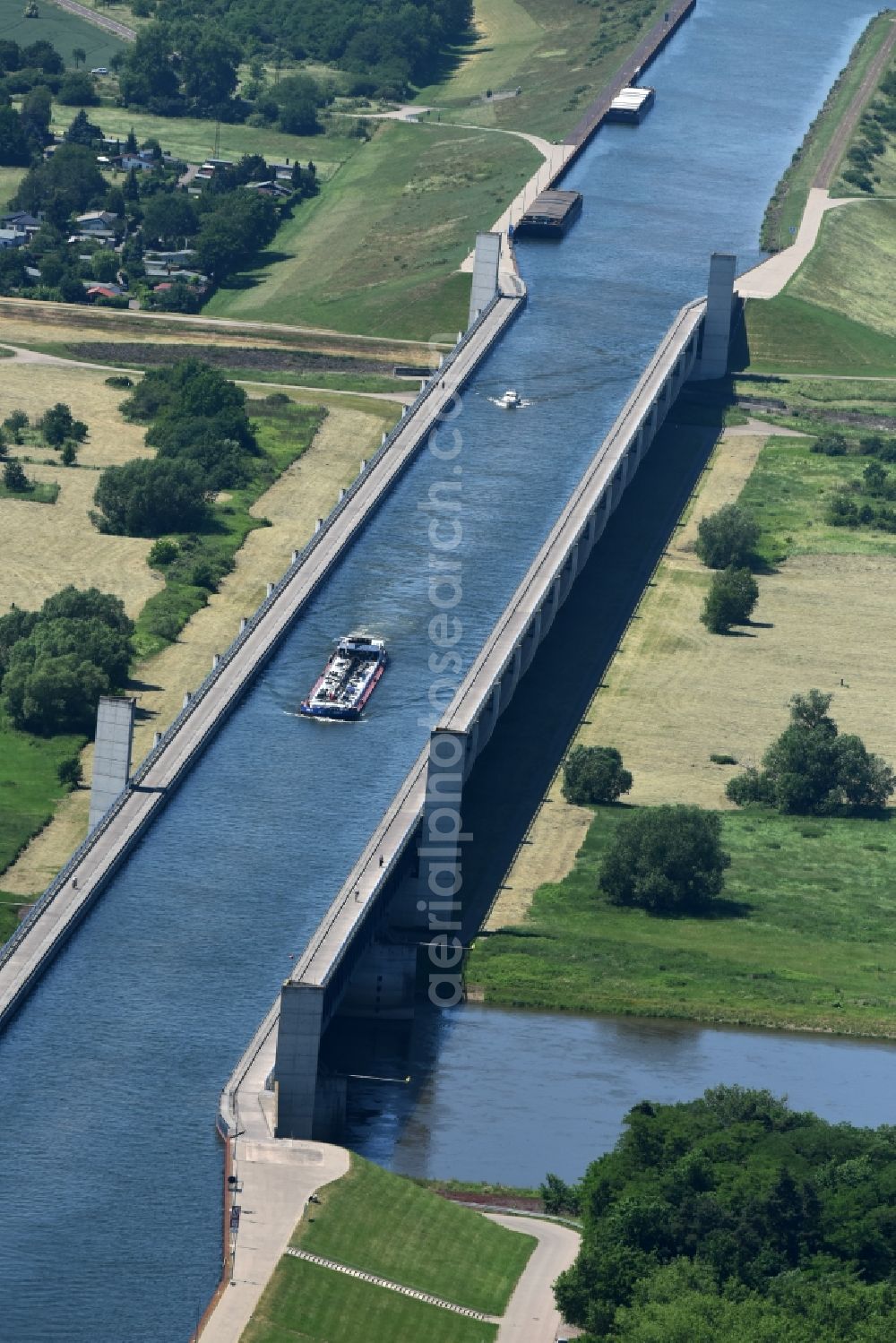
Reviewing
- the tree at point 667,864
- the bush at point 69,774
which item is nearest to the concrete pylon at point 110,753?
the bush at point 69,774

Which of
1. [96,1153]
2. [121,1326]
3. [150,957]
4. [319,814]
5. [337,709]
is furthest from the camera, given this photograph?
[337,709]

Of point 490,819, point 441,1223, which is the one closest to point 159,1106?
point 441,1223

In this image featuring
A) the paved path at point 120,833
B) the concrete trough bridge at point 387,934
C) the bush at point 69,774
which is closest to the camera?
the concrete trough bridge at point 387,934

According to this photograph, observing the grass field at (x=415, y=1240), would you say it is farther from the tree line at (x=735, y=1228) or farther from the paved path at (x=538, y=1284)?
the tree line at (x=735, y=1228)

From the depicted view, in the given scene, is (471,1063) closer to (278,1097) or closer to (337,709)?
(278,1097)

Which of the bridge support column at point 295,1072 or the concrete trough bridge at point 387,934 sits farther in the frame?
the concrete trough bridge at point 387,934

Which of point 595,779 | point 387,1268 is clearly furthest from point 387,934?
point 387,1268
